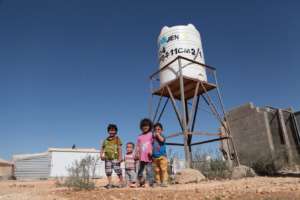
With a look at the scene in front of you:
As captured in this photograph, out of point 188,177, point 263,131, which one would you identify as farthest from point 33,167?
point 188,177

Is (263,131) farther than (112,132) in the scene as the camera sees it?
Yes

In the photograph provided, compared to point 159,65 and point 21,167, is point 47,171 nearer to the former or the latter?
point 21,167

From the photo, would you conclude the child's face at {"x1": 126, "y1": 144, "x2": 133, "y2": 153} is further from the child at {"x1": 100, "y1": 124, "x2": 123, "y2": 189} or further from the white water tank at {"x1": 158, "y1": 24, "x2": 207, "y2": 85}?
the white water tank at {"x1": 158, "y1": 24, "x2": 207, "y2": 85}

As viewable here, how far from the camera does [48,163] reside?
18812mm

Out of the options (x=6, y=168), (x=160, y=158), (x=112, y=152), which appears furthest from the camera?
(x=6, y=168)

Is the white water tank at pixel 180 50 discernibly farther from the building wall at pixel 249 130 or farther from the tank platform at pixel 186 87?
the building wall at pixel 249 130

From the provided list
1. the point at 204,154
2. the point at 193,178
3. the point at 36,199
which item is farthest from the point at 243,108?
the point at 36,199

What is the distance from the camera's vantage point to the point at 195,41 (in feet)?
31.6

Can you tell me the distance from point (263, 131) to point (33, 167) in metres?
15.9

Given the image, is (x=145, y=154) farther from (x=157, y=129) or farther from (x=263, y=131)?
(x=263, y=131)

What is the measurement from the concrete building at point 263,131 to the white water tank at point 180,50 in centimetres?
381

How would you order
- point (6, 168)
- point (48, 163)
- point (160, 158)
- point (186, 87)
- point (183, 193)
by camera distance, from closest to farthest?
point (183, 193)
point (160, 158)
point (186, 87)
point (48, 163)
point (6, 168)

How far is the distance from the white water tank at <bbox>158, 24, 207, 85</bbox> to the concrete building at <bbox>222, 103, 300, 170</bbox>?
381cm

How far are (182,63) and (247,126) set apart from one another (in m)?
5.10
